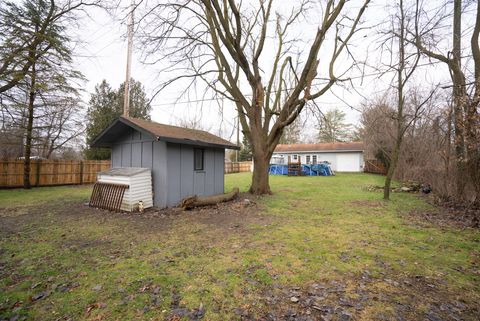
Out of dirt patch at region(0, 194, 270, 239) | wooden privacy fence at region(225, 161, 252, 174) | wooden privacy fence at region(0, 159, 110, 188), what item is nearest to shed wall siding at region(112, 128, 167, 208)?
dirt patch at region(0, 194, 270, 239)

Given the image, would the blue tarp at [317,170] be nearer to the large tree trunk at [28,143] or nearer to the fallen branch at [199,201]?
the fallen branch at [199,201]

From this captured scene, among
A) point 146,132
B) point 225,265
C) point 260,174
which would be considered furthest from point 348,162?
point 225,265

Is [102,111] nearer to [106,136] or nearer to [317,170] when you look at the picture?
[106,136]

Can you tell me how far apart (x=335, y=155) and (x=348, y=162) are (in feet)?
5.75

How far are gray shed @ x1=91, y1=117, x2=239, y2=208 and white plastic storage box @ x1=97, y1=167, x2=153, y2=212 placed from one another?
27 centimetres

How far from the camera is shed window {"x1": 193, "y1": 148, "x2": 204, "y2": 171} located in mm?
9078

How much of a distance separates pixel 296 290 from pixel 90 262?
3333 millimetres

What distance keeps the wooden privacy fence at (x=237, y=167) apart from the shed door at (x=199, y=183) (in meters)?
16.7

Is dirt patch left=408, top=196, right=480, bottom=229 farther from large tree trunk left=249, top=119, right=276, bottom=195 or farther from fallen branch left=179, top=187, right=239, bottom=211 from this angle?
fallen branch left=179, top=187, right=239, bottom=211

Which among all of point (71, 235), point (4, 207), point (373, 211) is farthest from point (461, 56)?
point (4, 207)

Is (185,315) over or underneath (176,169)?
underneath

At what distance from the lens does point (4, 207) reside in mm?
7836

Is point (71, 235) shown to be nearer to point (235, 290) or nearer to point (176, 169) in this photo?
point (176, 169)

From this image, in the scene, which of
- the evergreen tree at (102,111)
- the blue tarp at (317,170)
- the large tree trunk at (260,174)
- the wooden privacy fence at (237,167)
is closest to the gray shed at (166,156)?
the large tree trunk at (260,174)
